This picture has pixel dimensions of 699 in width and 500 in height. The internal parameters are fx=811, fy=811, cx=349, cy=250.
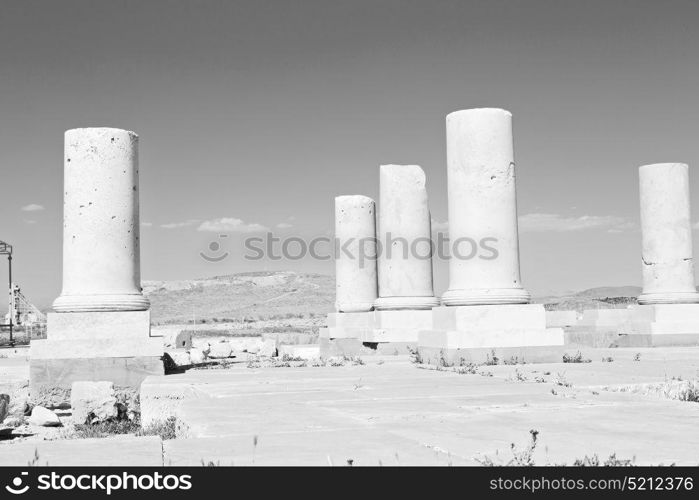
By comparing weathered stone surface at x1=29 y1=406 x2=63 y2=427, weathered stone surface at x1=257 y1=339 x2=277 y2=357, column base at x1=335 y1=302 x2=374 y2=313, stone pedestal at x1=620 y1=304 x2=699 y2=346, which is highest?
column base at x1=335 y1=302 x2=374 y2=313

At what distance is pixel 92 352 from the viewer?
13.1 meters

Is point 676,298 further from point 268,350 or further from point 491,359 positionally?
point 268,350

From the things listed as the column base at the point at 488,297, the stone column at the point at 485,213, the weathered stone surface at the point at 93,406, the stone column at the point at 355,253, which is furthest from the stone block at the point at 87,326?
the stone column at the point at 355,253

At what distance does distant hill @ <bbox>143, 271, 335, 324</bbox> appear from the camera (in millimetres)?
82062

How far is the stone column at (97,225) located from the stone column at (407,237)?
711 centimetres

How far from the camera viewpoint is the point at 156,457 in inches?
200

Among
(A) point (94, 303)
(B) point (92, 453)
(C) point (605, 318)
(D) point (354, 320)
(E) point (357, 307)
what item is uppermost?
(A) point (94, 303)

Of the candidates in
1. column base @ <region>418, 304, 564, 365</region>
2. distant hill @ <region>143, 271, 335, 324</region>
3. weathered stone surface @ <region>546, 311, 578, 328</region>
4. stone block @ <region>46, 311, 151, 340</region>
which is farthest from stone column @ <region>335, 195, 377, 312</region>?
distant hill @ <region>143, 271, 335, 324</region>

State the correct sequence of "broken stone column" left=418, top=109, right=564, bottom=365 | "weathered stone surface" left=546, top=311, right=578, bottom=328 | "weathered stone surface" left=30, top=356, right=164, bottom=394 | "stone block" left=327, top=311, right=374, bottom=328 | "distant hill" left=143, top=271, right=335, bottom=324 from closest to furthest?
"weathered stone surface" left=30, top=356, right=164, bottom=394 → "broken stone column" left=418, top=109, right=564, bottom=365 → "stone block" left=327, top=311, right=374, bottom=328 → "weathered stone surface" left=546, top=311, right=578, bottom=328 → "distant hill" left=143, top=271, right=335, bottom=324

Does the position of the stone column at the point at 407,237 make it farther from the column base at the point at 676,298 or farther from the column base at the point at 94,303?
the column base at the point at 94,303

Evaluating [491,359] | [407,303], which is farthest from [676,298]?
[491,359]

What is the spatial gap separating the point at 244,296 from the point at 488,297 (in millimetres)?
83590

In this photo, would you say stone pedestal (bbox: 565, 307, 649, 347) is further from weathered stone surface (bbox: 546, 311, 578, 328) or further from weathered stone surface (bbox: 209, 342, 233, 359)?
weathered stone surface (bbox: 209, 342, 233, 359)
